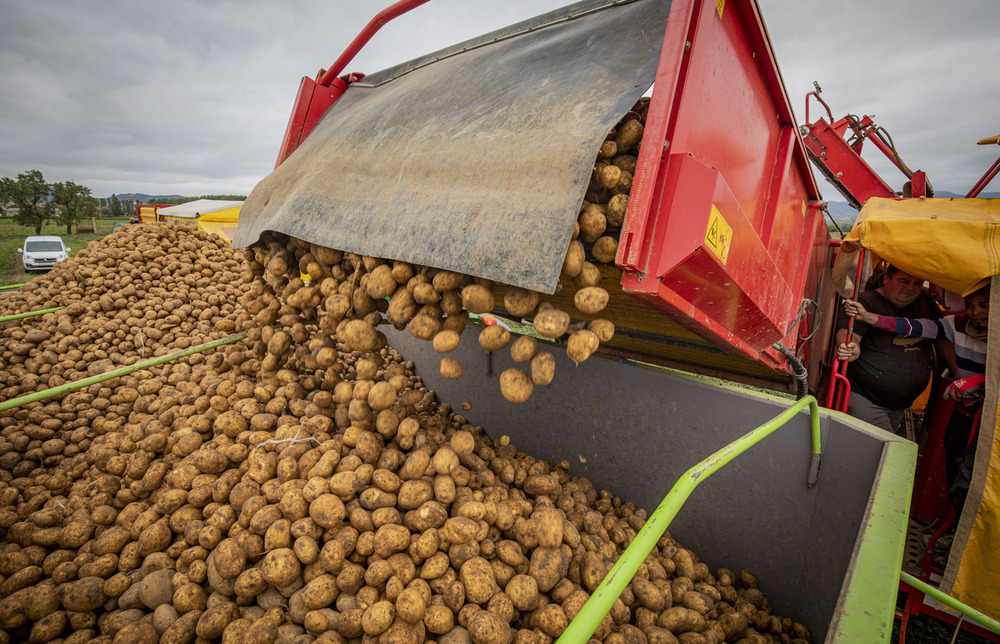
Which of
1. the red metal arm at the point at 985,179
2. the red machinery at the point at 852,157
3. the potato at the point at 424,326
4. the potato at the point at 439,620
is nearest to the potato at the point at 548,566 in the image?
the potato at the point at 439,620

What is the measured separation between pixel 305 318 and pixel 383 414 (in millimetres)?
891

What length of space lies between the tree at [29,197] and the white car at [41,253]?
47.8ft

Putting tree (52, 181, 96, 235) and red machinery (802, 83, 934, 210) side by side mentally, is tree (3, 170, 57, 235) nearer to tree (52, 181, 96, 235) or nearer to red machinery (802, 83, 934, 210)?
tree (52, 181, 96, 235)

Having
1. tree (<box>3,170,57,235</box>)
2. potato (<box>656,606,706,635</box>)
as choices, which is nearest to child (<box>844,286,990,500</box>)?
potato (<box>656,606,706,635</box>)

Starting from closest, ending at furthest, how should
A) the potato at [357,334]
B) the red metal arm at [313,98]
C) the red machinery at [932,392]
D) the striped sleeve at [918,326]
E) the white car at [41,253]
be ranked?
the potato at [357,334] < the red machinery at [932,392] < the striped sleeve at [918,326] < the red metal arm at [313,98] < the white car at [41,253]

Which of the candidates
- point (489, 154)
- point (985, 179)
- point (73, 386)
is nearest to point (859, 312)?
point (985, 179)

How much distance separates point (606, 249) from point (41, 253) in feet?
69.1

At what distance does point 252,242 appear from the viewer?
2.35 metres

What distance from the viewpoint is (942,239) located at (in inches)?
84.4

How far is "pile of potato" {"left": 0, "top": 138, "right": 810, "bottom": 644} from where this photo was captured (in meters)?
1.48

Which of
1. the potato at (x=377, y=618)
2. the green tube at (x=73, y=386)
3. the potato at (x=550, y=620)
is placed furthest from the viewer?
the green tube at (x=73, y=386)

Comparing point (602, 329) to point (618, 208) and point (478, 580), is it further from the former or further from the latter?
point (478, 580)

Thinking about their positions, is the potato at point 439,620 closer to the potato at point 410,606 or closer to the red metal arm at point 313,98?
the potato at point 410,606

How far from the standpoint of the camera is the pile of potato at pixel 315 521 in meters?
1.48
